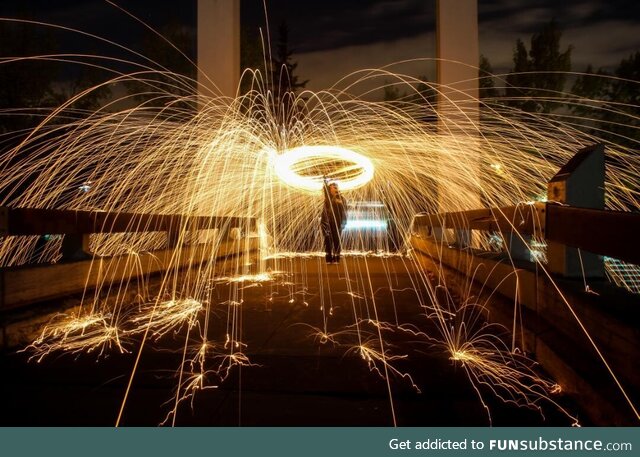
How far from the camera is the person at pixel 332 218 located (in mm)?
9555

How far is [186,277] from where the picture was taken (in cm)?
812

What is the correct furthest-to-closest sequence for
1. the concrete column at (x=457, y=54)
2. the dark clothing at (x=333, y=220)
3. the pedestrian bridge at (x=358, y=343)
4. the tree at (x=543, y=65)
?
the tree at (x=543, y=65), the concrete column at (x=457, y=54), the dark clothing at (x=333, y=220), the pedestrian bridge at (x=358, y=343)

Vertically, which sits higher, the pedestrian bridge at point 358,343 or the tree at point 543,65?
the tree at point 543,65

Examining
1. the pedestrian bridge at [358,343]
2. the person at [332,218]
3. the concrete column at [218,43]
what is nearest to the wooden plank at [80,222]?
the pedestrian bridge at [358,343]

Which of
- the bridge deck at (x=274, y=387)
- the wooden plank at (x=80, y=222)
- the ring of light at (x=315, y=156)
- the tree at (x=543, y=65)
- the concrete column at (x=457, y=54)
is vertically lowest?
the bridge deck at (x=274, y=387)

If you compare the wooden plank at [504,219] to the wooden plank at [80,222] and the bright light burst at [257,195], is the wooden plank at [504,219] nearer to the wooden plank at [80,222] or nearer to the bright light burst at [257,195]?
the bright light burst at [257,195]

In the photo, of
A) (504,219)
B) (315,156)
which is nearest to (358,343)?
(504,219)

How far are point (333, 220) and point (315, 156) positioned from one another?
6.66ft

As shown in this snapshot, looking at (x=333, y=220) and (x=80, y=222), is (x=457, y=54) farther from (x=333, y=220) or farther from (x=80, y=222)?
(x=80, y=222)

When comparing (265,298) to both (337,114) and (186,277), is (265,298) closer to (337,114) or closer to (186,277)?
(186,277)

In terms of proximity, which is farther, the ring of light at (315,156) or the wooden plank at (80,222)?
the ring of light at (315,156)

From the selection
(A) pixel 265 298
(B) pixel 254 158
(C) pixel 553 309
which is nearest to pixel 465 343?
(C) pixel 553 309
